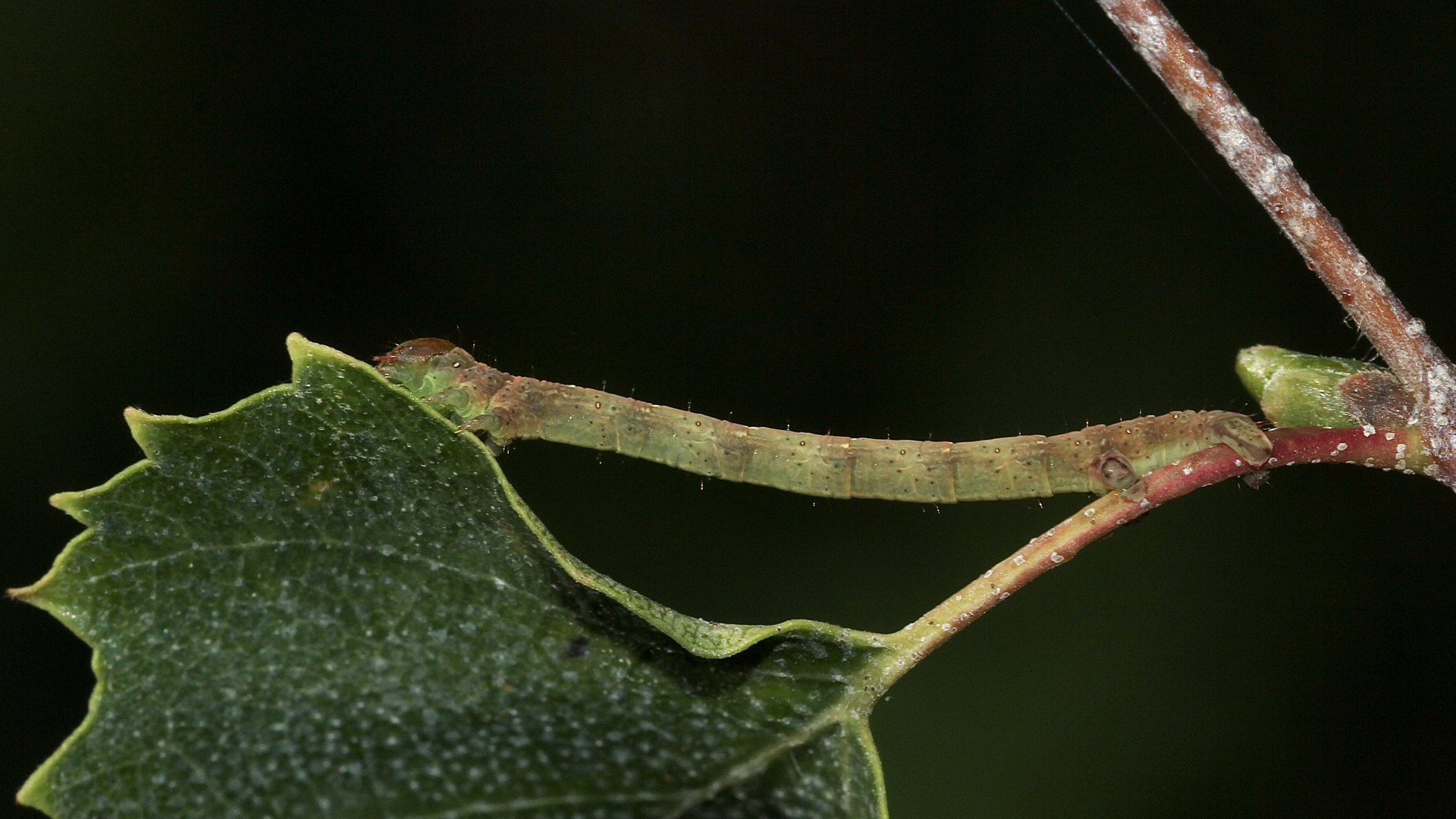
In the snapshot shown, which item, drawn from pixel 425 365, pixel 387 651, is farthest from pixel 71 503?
pixel 425 365

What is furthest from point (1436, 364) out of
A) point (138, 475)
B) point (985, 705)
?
point (985, 705)

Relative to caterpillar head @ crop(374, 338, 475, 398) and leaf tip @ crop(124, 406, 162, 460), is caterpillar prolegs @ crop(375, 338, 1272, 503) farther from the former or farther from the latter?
leaf tip @ crop(124, 406, 162, 460)

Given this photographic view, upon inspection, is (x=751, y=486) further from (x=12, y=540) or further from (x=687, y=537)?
(x=12, y=540)

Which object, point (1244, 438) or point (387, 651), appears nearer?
point (387, 651)

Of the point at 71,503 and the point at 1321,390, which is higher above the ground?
the point at 71,503

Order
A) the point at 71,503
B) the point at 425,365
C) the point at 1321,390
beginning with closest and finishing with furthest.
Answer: the point at 71,503, the point at 1321,390, the point at 425,365

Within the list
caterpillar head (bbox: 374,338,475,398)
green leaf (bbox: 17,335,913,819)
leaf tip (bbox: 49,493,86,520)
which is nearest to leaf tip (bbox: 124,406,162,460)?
green leaf (bbox: 17,335,913,819)

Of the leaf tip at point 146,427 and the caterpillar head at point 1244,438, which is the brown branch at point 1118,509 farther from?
the leaf tip at point 146,427

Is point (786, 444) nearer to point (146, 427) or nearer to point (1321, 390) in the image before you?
point (1321, 390)

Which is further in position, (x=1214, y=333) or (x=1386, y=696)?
(x=1214, y=333)
